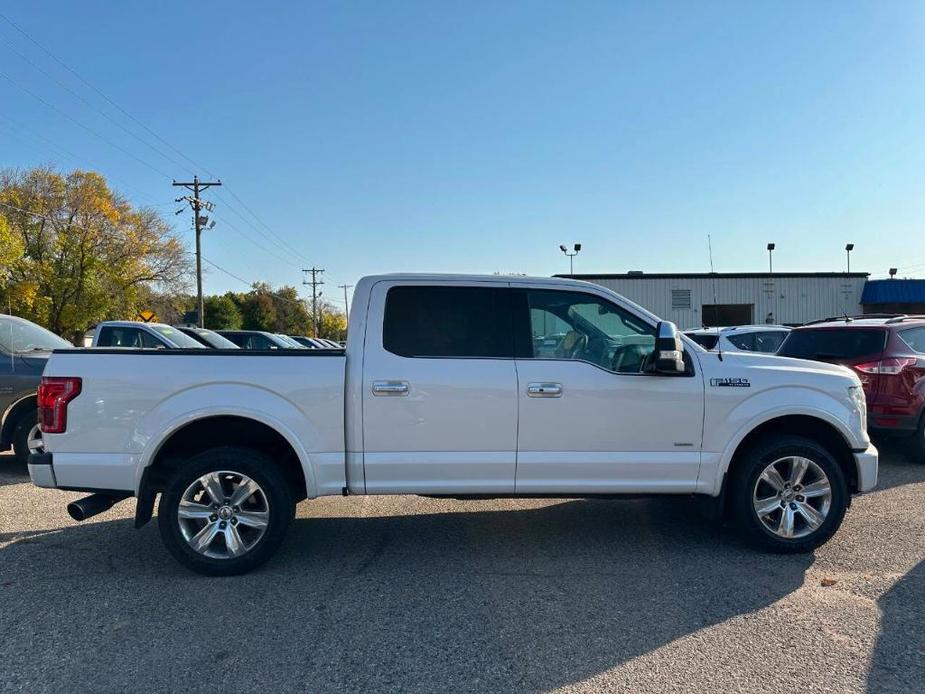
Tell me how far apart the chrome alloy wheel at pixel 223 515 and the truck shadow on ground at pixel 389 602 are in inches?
9.2

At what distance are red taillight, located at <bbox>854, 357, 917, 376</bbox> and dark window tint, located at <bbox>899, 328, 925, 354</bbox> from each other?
11.5 inches

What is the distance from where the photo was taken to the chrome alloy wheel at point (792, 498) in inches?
185

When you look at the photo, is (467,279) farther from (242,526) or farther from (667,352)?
(242,526)

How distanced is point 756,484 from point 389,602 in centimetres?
273

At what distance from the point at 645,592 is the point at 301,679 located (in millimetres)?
2162

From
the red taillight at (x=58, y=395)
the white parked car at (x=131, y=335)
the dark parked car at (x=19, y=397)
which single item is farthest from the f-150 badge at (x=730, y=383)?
the white parked car at (x=131, y=335)

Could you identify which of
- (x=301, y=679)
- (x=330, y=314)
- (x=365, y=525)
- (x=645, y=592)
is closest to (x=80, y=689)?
(x=301, y=679)

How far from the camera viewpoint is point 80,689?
307 cm

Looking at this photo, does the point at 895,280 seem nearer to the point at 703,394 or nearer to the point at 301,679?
the point at 703,394

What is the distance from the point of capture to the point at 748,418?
463 centimetres

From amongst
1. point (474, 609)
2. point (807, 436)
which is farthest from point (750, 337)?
point (474, 609)

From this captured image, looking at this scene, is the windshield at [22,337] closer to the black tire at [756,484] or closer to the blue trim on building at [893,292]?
the black tire at [756,484]

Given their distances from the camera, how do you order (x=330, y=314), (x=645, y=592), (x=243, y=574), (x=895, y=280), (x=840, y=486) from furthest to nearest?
(x=330, y=314)
(x=895, y=280)
(x=840, y=486)
(x=243, y=574)
(x=645, y=592)

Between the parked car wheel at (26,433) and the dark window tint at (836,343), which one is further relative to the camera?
the dark window tint at (836,343)
